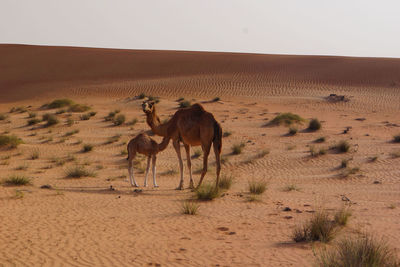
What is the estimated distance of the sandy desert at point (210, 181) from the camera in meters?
7.69

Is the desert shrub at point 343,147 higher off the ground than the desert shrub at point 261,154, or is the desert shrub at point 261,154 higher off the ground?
the desert shrub at point 343,147

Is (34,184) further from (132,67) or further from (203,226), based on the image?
(132,67)

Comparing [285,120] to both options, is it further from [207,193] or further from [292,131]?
[207,193]

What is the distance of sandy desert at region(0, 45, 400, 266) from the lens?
769cm

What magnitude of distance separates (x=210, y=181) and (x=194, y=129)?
2.48m

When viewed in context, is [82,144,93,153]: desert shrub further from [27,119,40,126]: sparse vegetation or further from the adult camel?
[27,119,40,126]: sparse vegetation

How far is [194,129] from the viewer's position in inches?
499

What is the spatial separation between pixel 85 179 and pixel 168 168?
3936mm

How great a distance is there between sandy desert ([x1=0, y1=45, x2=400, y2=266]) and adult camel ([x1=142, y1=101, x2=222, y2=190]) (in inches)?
52.7

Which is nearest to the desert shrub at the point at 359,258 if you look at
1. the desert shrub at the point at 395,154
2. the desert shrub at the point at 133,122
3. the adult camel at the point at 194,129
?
the adult camel at the point at 194,129

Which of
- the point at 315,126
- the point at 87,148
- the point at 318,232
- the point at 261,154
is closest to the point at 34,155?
the point at 87,148

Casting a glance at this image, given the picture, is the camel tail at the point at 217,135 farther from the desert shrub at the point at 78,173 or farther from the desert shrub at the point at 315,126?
the desert shrub at the point at 315,126

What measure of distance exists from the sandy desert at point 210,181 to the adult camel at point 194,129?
4.39ft

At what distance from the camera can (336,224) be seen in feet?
29.2
